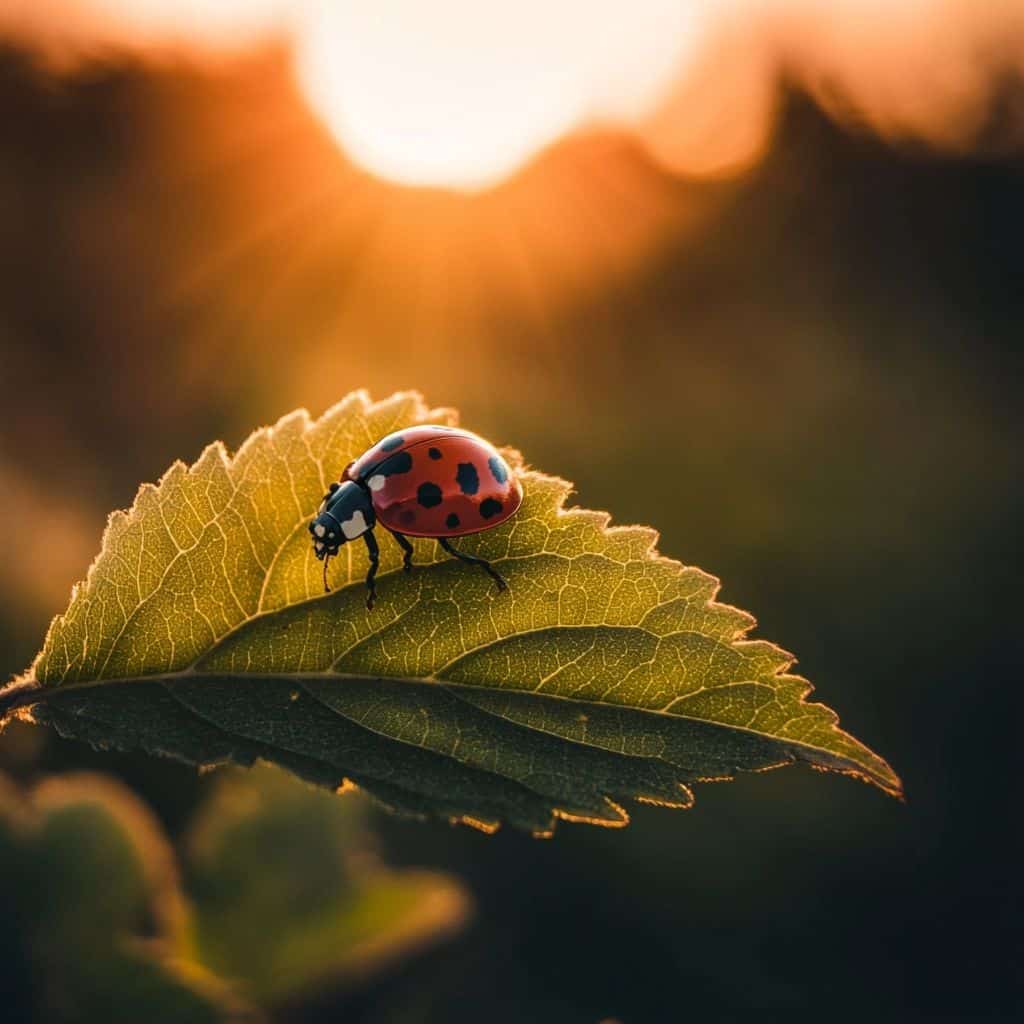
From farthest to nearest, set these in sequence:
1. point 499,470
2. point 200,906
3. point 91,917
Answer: point 200,906
point 91,917
point 499,470

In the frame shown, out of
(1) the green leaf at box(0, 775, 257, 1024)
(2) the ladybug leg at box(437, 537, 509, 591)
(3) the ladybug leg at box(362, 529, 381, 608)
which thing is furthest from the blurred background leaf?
(2) the ladybug leg at box(437, 537, 509, 591)

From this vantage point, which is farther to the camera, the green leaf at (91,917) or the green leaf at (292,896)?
the green leaf at (292,896)

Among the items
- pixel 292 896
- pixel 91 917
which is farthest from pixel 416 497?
pixel 292 896

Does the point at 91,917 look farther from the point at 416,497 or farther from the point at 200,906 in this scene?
the point at 416,497

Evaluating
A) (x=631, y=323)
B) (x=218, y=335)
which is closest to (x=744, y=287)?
(x=631, y=323)

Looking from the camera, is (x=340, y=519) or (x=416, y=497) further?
(x=416, y=497)

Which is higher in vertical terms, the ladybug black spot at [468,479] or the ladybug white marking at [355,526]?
the ladybug black spot at [468,479]

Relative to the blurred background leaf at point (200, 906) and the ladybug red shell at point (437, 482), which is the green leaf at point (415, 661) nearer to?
the ladybug red shell at point (437, 482)

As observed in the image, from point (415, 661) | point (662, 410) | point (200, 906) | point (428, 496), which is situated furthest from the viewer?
point (662, 410)

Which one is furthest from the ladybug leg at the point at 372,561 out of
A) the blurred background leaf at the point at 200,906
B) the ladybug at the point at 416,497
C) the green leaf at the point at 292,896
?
the green leaf at the point at 292,896
